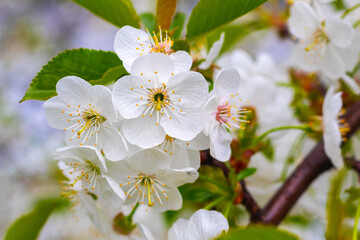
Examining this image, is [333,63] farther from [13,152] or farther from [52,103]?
[13,152]

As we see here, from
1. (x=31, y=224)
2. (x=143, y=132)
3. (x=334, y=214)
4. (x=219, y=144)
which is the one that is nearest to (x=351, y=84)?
(x=334, y=214)

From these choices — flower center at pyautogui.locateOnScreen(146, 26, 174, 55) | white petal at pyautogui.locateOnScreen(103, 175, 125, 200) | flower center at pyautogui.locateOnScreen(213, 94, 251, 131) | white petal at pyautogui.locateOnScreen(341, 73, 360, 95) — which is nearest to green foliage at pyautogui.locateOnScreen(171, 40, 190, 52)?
flower center at pyautogui.locateOnScreen(146, 26, 174, 55)

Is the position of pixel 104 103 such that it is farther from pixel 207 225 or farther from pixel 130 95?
pixel 207 225

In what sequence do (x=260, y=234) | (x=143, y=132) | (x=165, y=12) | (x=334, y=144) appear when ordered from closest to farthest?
1. (x=260, y=234)
2. (x=143, y=132)
3. (x=165, y=12)
4. (x=334, y=144)

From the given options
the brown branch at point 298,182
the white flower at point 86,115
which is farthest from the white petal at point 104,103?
the brown branch at point 298,182

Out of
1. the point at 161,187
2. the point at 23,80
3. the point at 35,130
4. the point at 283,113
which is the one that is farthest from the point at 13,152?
the point at 161,187

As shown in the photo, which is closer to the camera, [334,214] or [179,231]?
[179,231]

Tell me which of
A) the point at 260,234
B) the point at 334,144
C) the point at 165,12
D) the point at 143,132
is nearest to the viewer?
the point at 260,234

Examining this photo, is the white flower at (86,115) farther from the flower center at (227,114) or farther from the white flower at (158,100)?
the flower center at (227,114)
